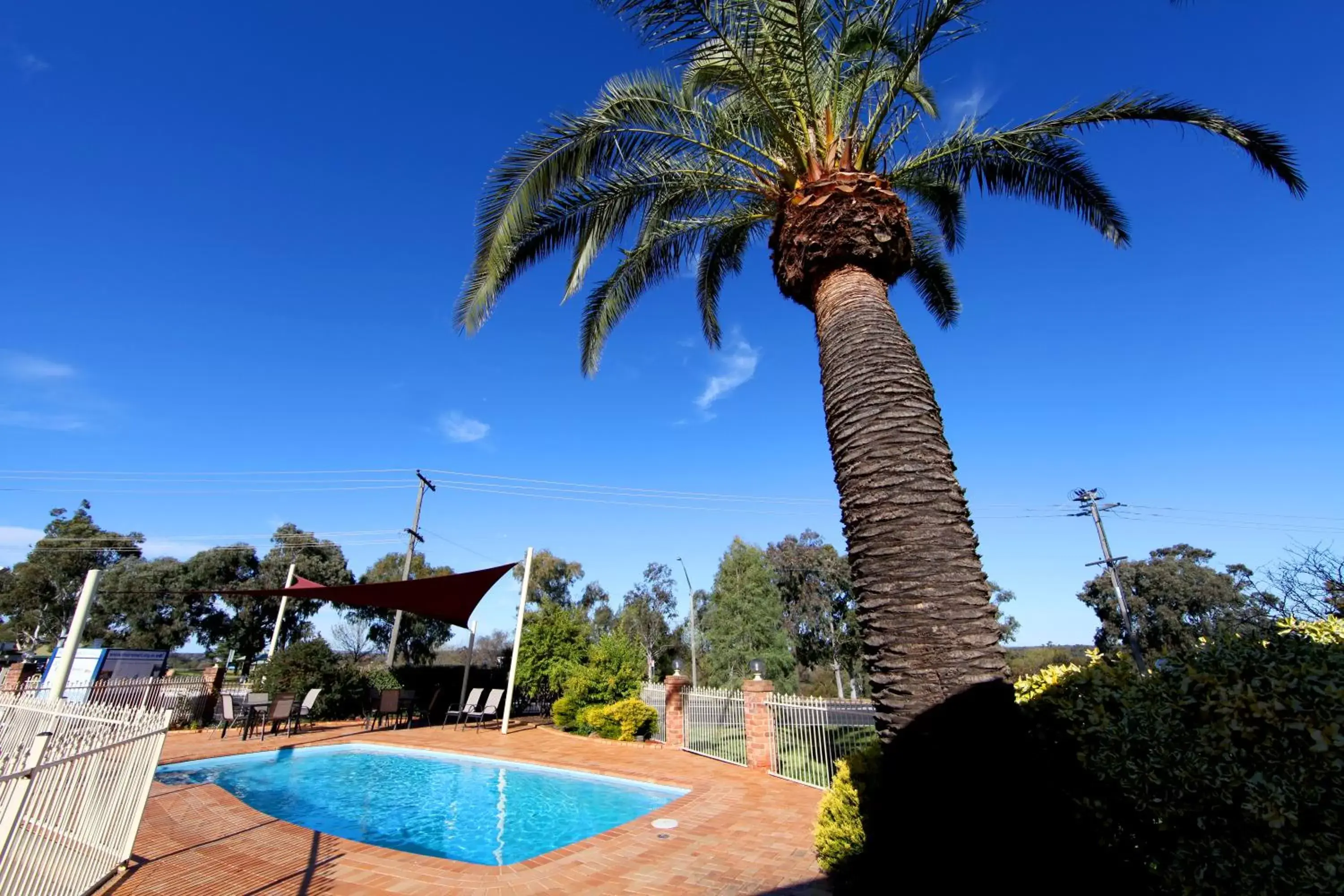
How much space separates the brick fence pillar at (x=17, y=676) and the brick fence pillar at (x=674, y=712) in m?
15.1

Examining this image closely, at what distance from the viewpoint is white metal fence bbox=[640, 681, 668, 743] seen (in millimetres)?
12844

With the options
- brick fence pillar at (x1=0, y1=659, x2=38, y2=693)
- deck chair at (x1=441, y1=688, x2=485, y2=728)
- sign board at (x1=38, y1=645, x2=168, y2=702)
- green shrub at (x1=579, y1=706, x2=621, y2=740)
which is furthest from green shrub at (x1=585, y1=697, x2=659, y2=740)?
brick fence pillar at (x1=0, y1=659, x2=38, y2=693)

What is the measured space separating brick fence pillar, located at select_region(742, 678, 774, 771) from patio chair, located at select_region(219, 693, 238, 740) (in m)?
11.1

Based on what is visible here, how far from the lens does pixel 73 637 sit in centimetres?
693

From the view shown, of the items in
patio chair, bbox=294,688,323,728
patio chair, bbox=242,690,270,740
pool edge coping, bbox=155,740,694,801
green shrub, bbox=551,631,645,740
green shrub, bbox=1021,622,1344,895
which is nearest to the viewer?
green shrub, bbox=1021,622,1344,895

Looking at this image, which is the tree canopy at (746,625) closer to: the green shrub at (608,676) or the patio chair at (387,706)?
the green shrub at (608,676)

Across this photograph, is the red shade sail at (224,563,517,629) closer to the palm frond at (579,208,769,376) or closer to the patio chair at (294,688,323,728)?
the patio chair at (294,688,323,728)

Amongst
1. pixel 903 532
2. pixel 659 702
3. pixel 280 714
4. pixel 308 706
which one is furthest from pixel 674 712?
pixel 903 532

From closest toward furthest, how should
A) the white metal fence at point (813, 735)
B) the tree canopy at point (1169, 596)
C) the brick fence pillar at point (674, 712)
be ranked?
the white metal fence at point (813, 735), the brick fence pillar at point (674, 712), the tree canopy at point (1169, 596)

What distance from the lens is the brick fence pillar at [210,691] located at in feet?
45.1

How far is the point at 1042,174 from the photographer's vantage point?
6312mm

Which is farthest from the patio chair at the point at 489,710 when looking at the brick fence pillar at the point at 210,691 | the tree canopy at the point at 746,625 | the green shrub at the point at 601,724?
the tree canopy at the point at 746,625

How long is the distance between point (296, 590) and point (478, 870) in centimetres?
869

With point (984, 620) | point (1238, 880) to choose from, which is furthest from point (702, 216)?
point (1238, 880)
